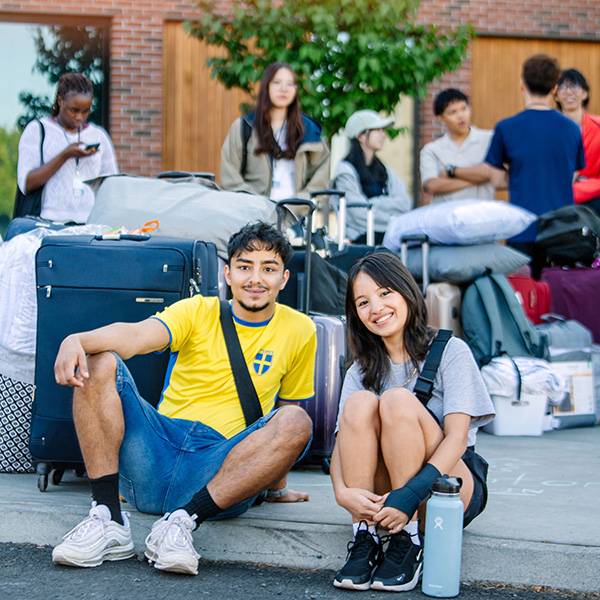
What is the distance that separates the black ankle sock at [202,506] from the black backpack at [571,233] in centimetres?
419

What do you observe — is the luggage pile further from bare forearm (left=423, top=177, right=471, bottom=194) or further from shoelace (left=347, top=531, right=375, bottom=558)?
shoelace (left=347, top=531, right=375, bottom=558)

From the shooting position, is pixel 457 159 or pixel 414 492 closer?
pixel 414 492

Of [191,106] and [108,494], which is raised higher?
[191,106]

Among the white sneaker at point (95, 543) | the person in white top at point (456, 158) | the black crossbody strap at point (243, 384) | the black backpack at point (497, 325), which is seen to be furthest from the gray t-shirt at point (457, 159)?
the white sneaker at point (95, 543)

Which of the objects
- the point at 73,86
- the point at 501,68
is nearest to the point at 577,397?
the point at 73,86

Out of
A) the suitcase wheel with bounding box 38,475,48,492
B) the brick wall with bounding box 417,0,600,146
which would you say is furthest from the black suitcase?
the brick wall with bounding box 417,0,600,146

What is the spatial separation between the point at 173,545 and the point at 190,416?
63 centimetres

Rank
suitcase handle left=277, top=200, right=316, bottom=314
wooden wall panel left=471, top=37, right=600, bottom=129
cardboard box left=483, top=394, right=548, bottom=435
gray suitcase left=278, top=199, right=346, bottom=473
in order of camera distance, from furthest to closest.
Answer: wooden wall panel left=471, top=37, right=600, bottom=129
cardboard box left=483, top=394, right=548, bottom=435
suitcase handle left=277, top=200, right=316, bottom=314
gray suitcase left=278, top=199, right=346, bottom=473

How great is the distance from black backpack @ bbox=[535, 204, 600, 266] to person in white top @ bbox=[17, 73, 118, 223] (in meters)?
3.24

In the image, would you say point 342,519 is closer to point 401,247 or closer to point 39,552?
point 39,552

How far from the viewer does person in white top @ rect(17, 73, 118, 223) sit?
5480 mm

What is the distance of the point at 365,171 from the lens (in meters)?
6.84

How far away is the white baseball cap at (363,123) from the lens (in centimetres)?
674

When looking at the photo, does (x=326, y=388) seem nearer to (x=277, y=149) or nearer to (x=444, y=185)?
(x=277, y=149)
